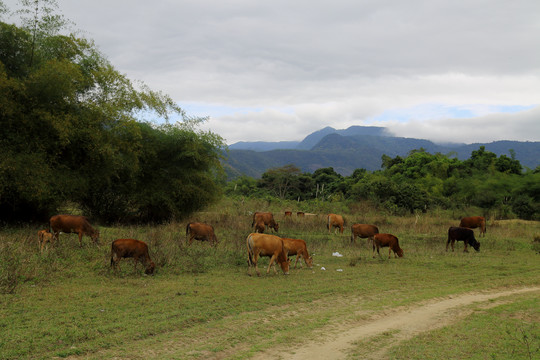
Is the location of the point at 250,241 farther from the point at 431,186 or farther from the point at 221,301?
the point at 431,186

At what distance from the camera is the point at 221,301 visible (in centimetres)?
880

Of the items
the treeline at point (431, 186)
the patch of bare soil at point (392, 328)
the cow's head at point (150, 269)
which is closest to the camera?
the patch of bare soil at point (392, 328)

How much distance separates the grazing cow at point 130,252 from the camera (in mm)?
11078

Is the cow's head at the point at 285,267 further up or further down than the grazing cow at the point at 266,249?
further down

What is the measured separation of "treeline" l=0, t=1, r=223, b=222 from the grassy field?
2461mm

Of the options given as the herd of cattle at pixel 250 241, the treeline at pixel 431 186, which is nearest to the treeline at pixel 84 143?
the herd of cattle at pixel 250 241

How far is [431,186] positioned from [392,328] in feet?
142

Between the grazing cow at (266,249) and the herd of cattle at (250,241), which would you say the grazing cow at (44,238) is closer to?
the herd of cattle at (250,241)

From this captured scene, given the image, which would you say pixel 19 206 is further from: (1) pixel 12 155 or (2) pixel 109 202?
(2) pixel 109 202

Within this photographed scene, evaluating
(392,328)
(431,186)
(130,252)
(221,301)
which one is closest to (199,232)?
(130,252)

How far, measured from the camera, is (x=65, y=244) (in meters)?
13.4

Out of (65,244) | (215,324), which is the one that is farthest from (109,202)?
(215,324)

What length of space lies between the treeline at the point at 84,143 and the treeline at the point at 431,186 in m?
19.6

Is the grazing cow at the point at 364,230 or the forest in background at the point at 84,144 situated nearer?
the forest in background at the point at 84,144
